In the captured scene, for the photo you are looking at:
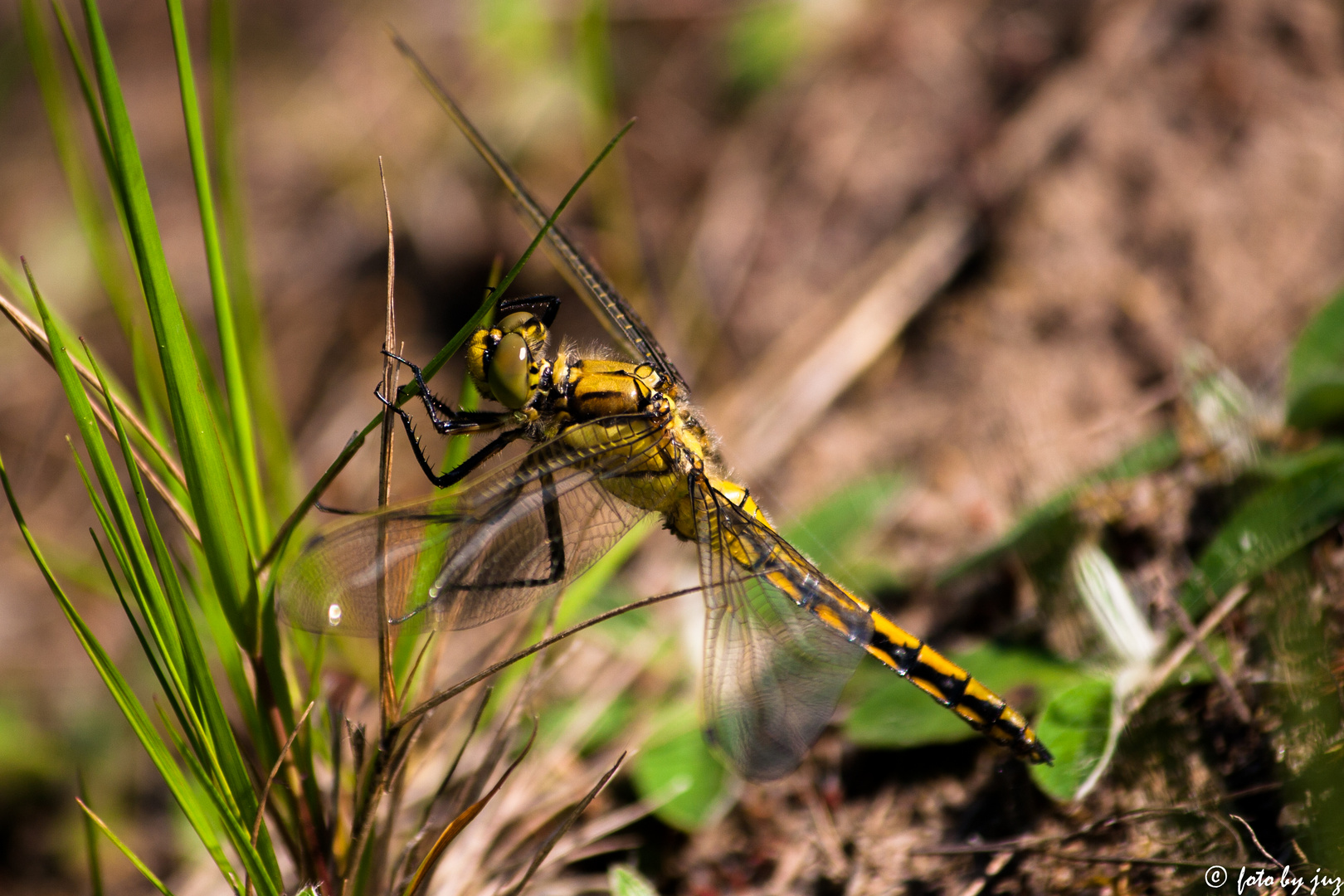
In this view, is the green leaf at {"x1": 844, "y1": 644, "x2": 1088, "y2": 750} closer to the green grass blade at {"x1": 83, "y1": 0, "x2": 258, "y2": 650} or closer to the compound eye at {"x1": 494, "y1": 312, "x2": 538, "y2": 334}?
the compound eye at {"x1": 494, "y1": 312, "x2": 538, "y2": 334}

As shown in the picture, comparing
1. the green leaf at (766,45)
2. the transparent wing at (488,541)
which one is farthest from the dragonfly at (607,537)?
the green leaf at (766,45)

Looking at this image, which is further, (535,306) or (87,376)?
(535,306)

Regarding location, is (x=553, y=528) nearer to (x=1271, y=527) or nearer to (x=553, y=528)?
(x=553, y=528)

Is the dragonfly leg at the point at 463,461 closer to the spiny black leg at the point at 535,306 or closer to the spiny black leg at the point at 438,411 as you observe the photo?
the spiny black leg at the point at 438,411

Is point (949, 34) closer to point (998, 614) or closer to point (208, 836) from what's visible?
point (998, 614)

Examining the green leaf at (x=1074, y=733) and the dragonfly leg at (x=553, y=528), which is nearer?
the green leaf at (x=1074, y=733)

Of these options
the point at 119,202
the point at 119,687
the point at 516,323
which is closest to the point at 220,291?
the point at 119,202
